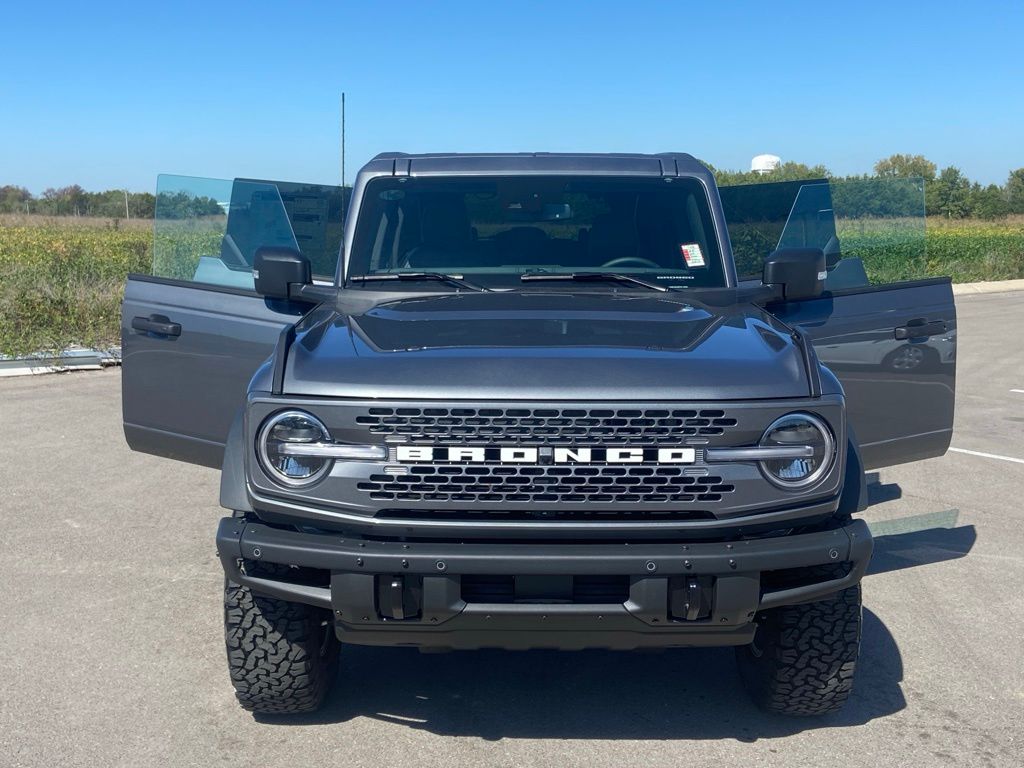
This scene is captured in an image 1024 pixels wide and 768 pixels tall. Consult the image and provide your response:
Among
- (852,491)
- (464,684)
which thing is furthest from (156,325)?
(852,491)

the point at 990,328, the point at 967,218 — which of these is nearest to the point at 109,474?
the point at 990,328

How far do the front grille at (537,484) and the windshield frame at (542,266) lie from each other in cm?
142

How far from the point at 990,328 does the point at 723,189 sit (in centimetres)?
1214

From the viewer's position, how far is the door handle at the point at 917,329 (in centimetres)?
537

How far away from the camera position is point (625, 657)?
5.04 meters

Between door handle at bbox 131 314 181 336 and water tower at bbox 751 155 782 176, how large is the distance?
100.0 ft

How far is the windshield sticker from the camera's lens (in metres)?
5.23

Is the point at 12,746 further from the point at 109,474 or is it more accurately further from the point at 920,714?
the point at 109,474

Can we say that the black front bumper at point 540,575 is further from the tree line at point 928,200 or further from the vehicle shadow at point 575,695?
the tree line at point 928,200

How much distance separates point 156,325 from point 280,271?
0.69m

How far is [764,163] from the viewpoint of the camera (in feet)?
114

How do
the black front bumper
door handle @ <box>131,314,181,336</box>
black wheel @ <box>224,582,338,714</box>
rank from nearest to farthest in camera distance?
the black front bumper → black wheel @ <box>224,582,338,714</box> → door handle @ <box>131,314,181,336</box>

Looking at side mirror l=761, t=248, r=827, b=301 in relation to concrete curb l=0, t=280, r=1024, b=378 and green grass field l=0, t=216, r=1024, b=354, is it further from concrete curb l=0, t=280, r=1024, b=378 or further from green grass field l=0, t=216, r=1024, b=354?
concrete curb l=0, t=280, r=1024, b=378

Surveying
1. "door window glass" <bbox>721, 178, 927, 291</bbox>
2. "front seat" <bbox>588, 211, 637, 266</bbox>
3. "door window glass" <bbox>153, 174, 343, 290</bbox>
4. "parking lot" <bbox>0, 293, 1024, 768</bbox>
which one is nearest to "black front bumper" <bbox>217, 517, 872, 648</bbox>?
"parking lot" <bbox>0, 293, 1024, 768</bbox>
